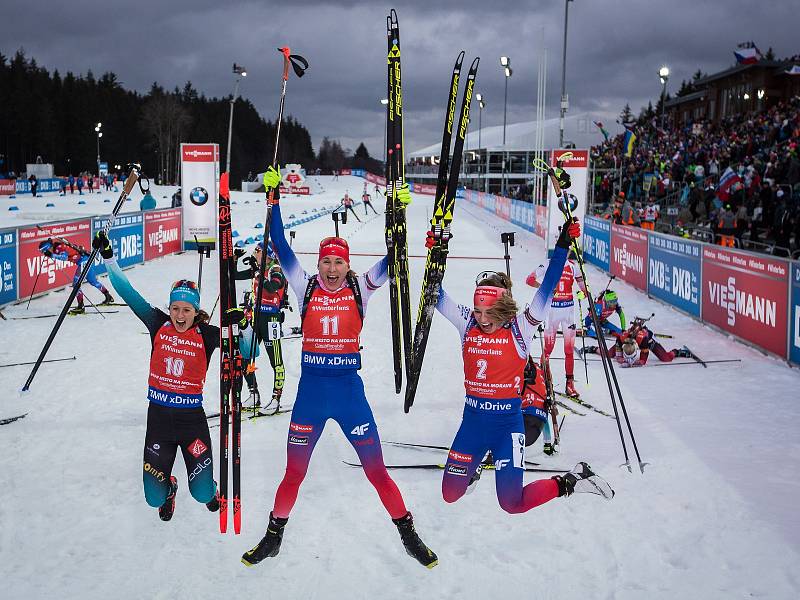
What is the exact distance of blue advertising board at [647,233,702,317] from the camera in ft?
48.4

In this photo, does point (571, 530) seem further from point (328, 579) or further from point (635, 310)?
point (635, 310)

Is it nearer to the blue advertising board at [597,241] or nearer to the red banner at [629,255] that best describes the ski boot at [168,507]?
the red banner at [629,255]

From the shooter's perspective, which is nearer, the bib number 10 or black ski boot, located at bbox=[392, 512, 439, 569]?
black ski boot, located at bbox=[392, 512, 439, 569]

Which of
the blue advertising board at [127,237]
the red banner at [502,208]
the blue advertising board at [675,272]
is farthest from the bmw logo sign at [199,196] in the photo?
the red banner at [502,208]

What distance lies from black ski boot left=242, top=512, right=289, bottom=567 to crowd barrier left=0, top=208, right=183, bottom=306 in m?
12.1

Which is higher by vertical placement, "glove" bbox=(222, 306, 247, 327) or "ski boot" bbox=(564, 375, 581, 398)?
"glove" bbox=(222, 306, 247, 327)

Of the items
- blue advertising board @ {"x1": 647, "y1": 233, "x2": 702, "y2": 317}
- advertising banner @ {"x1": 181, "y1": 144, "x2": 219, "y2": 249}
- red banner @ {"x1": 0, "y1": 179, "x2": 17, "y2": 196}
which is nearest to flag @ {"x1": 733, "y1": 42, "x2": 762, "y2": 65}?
blue advertising board @ {"x1": 647, "y1": 233, "x2": 702, "y2": 317}

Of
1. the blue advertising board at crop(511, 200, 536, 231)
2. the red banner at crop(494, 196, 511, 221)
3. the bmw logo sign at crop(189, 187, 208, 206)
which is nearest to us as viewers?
the bmw logo sign at crop(189, 187, 208, 206)

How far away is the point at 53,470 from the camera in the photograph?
674cm

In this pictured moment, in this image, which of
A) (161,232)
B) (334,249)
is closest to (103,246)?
(334,249)

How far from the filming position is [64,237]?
1777 cm

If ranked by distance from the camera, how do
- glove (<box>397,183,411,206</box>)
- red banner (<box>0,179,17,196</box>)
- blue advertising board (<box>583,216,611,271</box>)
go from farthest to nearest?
red banner (<box>0,179,17,196</box>)
blue advertising board (<box>583,216,611,271</box>)
glove (<box>397,183,411,206</box>)

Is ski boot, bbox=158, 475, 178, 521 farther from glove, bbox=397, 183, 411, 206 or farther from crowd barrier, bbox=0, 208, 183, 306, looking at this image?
crowd barrier, bbox=0, 208, 183, 306

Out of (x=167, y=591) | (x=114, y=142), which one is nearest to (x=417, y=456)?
(x=167, y=591)
